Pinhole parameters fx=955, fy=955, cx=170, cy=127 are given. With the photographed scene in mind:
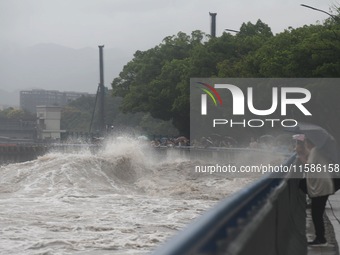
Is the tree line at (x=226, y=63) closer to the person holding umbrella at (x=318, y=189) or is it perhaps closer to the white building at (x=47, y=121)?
the person holding umbrella at (x=318, y=189)

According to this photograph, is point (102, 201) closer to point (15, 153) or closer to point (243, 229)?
point (243, 229)

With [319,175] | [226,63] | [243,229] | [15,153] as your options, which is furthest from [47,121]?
[243,229]

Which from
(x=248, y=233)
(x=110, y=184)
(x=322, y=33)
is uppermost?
(x=322, y=33)

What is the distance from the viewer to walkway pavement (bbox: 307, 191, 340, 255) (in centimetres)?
1157

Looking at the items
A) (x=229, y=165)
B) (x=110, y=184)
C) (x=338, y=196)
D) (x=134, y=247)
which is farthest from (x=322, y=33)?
(x=134, y=247)

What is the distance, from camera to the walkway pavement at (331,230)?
38.0ft

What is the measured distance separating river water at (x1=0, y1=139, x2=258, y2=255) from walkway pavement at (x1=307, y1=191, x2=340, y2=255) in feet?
11.4

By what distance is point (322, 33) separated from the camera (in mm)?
54656

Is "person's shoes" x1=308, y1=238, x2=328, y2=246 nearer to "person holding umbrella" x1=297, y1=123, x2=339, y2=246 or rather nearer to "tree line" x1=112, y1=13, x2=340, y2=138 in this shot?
"person holding umbrella" x1=297, y1=123, x2=339, y2=246

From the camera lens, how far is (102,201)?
3269cm

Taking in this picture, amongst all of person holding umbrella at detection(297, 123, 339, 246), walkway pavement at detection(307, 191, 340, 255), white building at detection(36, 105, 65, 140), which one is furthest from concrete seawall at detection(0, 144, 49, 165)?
person holding umbrella at detection(297, 123, 339, 246)

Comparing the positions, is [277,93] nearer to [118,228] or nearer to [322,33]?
[322,33]

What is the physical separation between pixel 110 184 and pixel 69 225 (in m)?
19.3

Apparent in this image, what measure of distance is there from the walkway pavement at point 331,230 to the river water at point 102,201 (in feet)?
11.4
